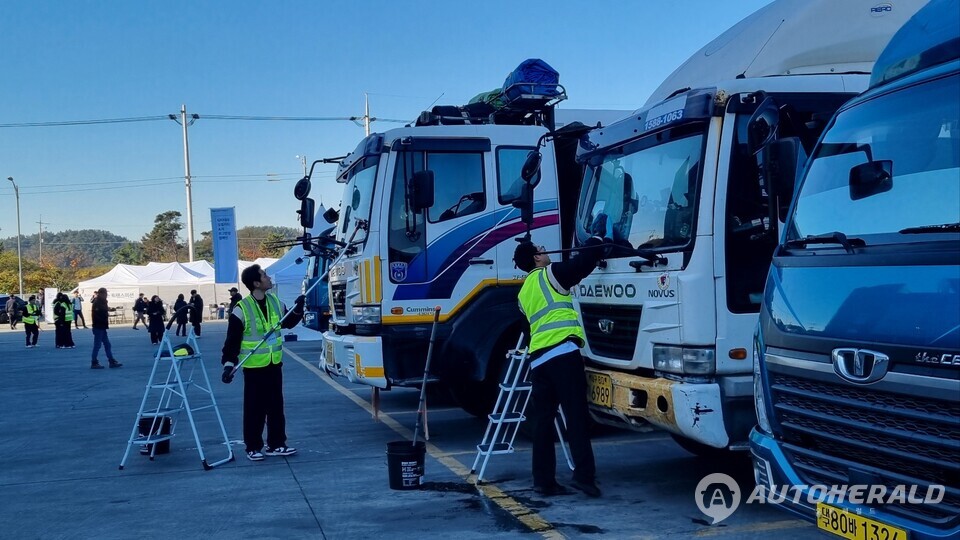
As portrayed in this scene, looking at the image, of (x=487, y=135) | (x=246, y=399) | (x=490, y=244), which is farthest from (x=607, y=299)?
(x=246, y=399)

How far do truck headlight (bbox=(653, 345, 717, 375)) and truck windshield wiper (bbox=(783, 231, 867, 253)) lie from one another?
41.3 inches

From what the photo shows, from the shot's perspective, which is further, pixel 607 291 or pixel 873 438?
pixel 607 291

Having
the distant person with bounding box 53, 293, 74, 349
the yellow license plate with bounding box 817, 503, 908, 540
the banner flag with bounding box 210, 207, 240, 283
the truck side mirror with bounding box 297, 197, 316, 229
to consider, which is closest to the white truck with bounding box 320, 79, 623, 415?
the truck side mirror with bounding box 297, 197, 316, 229

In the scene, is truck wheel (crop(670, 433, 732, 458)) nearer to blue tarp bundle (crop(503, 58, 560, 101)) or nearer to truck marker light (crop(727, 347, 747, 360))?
truck marker light (crop(727, 347, 747, 360))

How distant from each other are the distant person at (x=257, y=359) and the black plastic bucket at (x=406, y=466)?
1736 millimetres

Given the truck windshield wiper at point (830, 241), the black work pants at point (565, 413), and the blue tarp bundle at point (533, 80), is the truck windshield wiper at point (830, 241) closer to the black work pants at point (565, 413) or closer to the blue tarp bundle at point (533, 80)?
the black work pants at point (565, 413)

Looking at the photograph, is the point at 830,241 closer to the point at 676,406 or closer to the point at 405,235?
the point at 676,406

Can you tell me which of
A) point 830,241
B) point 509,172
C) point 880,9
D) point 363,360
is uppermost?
point 880,9

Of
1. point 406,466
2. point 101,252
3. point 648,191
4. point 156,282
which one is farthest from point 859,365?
point 101,252

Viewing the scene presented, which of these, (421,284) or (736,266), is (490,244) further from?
(736,266)

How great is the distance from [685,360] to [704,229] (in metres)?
0.82

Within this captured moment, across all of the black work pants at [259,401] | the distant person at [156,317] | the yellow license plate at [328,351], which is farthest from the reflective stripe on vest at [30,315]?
the black work pants at [259,401]

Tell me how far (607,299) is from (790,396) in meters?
2.23

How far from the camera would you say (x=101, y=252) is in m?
156
